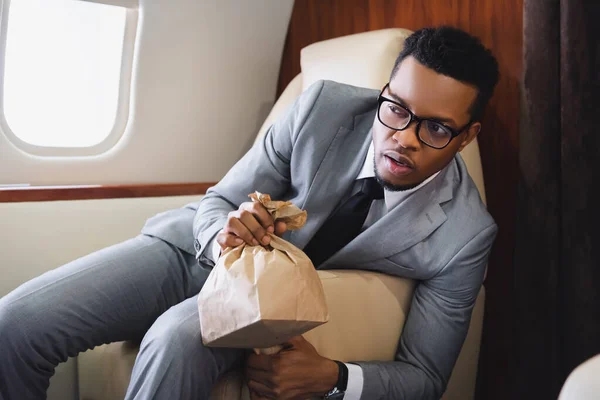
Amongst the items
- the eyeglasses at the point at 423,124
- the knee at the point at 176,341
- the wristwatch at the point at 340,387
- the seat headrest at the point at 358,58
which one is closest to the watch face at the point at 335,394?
the wristwatch at the point at 340,387

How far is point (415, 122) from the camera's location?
47.6 inches

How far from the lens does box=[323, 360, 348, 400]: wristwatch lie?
3.70 ft

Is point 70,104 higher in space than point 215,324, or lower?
higher

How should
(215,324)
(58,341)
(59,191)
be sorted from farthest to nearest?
(59,191) → (58,341) → (215,324)

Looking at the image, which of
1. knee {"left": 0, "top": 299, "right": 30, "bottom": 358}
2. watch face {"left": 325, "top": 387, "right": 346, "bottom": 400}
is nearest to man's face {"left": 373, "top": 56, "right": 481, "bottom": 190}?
watch face {"left": 325, "top": 387, "right": 346, "bottom": 400}

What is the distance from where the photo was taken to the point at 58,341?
1.19 m

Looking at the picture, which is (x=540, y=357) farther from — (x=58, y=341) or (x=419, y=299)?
(x=58, y=341)

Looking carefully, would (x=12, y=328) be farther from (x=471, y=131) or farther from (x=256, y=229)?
(x=471, y=131)

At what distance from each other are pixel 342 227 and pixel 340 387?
338 mm

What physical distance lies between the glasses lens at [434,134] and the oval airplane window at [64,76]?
3.77ft

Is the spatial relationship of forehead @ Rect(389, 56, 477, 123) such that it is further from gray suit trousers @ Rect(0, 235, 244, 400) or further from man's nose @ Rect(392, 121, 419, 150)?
gray suit trousers @ Rect(0, 235, 244, 400)

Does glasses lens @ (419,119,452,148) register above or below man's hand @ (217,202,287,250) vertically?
above

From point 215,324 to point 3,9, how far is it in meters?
1.24

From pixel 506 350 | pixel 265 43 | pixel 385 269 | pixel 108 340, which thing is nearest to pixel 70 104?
pixel 265 43
